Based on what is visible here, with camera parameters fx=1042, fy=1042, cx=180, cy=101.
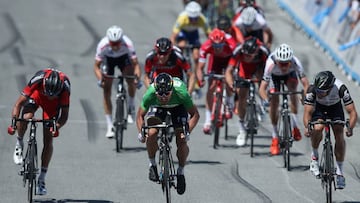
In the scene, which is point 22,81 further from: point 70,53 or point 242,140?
point 242,140

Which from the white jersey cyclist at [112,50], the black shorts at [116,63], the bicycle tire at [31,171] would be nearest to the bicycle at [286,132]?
the white jersey cyclist at [112,50]

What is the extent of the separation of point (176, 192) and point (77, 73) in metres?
9.54

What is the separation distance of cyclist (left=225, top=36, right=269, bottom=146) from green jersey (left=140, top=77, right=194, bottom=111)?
3.51 meters

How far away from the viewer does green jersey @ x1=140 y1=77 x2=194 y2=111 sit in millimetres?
12867

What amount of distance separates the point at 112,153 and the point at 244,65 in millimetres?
2632

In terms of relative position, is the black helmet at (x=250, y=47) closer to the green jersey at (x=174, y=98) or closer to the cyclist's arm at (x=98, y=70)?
the cyclist's arm at (x=98, y=70)

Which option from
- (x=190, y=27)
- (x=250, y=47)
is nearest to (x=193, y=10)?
(x=190, y=27)

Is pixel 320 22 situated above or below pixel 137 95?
above

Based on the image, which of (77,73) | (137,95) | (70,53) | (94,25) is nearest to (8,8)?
(94,25)

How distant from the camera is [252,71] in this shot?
17188mm

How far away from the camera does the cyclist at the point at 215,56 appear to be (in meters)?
17.2

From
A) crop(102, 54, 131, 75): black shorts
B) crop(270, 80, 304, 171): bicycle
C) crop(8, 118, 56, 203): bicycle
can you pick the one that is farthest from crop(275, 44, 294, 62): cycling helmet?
crop(8, 118, 56, 203): bicycle

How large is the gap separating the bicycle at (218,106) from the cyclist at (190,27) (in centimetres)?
257

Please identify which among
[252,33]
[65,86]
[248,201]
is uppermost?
[252,33]
